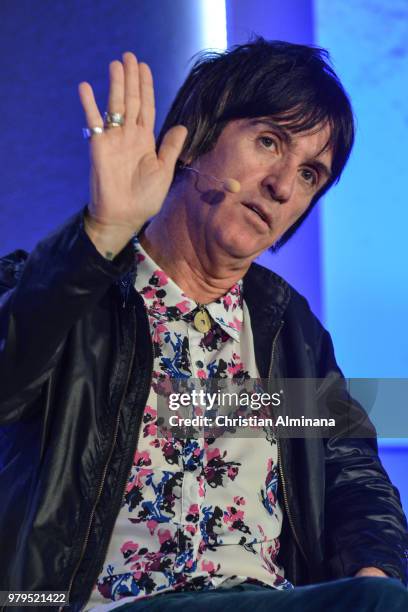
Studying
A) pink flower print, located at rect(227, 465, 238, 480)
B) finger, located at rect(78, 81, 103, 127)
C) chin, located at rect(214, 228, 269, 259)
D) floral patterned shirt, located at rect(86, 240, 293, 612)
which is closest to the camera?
finger, located at rect(78, 81, 103, 127)

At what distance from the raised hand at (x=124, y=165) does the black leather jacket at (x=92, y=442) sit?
0.03 metres

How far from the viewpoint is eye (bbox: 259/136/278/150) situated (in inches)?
58.9

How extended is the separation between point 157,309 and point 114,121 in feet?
1.21

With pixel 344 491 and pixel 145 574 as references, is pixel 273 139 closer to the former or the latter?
pixel 344 491

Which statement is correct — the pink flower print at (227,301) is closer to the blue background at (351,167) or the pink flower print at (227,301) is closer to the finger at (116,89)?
the finger at (116,89)

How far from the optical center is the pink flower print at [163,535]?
1.24 m

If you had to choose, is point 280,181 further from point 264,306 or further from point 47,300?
point 47,300

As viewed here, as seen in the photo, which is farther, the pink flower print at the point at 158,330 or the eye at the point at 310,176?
the eye at the point at 310,176

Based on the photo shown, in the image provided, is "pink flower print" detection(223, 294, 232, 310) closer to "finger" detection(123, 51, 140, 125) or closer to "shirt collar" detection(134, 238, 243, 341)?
"shirt collar" detection(134, 238, 243, 341)

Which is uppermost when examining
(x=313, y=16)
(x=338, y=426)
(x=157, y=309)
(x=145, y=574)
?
(x=313, y=16)

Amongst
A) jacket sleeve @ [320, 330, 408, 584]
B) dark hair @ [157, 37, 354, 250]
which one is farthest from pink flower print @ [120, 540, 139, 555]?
dark hair @ [157, 37, 354, 250]

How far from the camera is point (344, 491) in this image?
4.96ft

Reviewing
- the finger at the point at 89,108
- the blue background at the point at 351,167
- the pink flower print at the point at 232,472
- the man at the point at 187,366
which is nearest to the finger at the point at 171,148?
the man at the point at 187,366

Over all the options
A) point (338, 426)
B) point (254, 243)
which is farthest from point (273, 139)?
point (338, 426)
